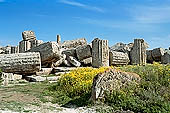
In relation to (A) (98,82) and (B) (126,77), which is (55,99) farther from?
(B) (126,77)

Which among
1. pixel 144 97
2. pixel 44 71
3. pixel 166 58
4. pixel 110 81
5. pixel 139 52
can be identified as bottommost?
pixel 144 97

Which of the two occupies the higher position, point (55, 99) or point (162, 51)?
point (162, 51)

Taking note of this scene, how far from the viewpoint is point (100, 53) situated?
19.1 m

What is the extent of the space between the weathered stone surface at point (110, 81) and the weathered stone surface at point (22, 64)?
8.74 meters

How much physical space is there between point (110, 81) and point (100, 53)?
10.9 m

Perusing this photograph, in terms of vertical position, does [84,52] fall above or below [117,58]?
above

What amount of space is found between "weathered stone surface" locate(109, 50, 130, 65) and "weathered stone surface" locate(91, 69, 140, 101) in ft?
39.4

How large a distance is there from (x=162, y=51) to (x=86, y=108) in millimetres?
20522

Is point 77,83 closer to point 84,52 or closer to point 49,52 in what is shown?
point 49,52

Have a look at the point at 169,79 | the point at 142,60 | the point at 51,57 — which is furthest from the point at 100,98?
the point at 142,60

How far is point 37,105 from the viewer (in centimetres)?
806

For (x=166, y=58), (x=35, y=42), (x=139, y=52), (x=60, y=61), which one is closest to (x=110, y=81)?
(x=60, y=61)

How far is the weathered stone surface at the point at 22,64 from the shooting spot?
16312 millimetres

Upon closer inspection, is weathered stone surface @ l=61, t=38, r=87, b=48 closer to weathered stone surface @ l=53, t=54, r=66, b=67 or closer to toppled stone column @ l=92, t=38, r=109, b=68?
weathered stone surface @ l=53, t=54, r=66, b=67
